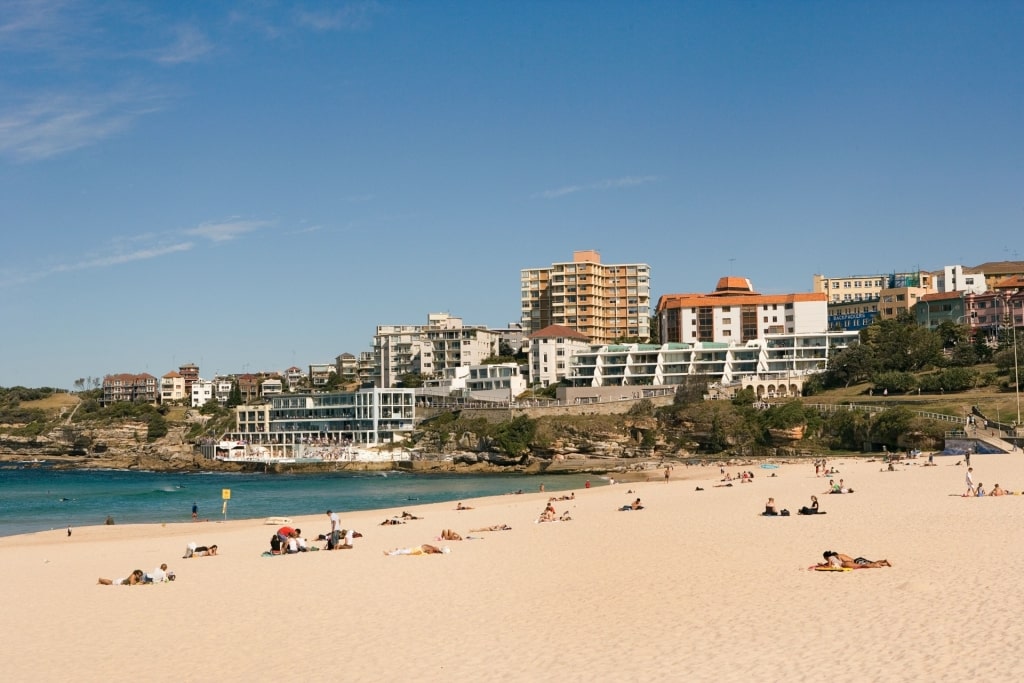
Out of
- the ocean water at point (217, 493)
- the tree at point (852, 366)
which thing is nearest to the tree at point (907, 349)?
the tree at point (852, 366)

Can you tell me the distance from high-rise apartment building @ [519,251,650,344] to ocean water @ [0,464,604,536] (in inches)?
2397

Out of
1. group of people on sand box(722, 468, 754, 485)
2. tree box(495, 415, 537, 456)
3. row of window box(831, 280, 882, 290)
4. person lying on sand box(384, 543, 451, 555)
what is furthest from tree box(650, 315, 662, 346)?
person lying on sand box(384, 543, 451, 555)

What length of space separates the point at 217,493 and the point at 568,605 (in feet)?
164

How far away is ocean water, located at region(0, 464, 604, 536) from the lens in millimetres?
46344

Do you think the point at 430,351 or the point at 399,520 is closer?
the point at 399,520

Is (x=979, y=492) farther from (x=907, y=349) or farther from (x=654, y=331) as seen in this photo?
(x=654, y=331)

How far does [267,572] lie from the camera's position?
2262cm

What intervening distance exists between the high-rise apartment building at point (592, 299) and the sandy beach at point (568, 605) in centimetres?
10543

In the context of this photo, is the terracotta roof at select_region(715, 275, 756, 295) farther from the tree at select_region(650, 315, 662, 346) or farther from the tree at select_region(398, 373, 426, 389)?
the tree at select_region(398, 373, 426, 389)

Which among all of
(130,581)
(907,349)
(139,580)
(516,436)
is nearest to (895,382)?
(907,349)

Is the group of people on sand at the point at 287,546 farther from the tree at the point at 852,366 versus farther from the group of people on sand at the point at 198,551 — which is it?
the tree at the point at 852,366

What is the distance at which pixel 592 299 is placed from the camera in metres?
136

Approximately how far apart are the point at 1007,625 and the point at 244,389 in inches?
6275

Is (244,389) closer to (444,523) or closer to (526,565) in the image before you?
(444,523)
